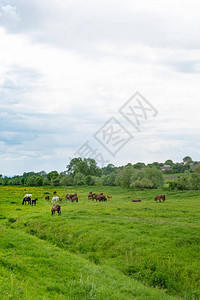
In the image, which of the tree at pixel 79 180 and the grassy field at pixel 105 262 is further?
the tree at pixel 79 180

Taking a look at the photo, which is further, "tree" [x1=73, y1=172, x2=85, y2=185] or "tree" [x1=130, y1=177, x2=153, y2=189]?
"tree" [x1=73, y1=172, x2=85, y2=185]

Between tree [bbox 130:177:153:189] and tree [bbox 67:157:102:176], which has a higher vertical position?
tree [bbox 67:157:102:176]

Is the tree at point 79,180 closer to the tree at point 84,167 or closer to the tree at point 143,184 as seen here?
the tree at point 84,167

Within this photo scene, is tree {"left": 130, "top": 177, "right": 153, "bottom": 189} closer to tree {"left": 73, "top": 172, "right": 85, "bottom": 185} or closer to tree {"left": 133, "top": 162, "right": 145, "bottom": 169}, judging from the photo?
tree {"left": 73, "top": 172, "right": 85, "bottom": 185}

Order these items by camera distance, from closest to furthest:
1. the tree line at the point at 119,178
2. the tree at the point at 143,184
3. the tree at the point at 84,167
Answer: the tree line at the point at 119,178 → the tree at the point at 143,184 → the tree at the point at 84,167

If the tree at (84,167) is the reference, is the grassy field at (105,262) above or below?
below

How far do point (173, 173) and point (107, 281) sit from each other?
126011 mm

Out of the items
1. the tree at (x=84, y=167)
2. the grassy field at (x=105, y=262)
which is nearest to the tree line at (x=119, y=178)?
the tree at (x=84, y=167)

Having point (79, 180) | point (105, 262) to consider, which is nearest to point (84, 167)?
point (79, 180)

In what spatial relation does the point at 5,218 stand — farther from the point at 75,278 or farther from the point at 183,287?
the point at 183,287

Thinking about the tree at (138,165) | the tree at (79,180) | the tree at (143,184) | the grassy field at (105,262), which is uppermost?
the tree at (138,165)

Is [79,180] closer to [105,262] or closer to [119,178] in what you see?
[119,178]

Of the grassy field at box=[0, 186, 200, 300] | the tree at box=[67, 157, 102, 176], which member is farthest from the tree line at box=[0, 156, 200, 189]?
the grassy field at box=[0, 186, 200, 300]

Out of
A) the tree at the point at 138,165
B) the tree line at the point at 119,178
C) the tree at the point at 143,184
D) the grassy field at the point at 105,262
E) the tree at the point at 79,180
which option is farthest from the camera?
the tree at the point at 138,165
